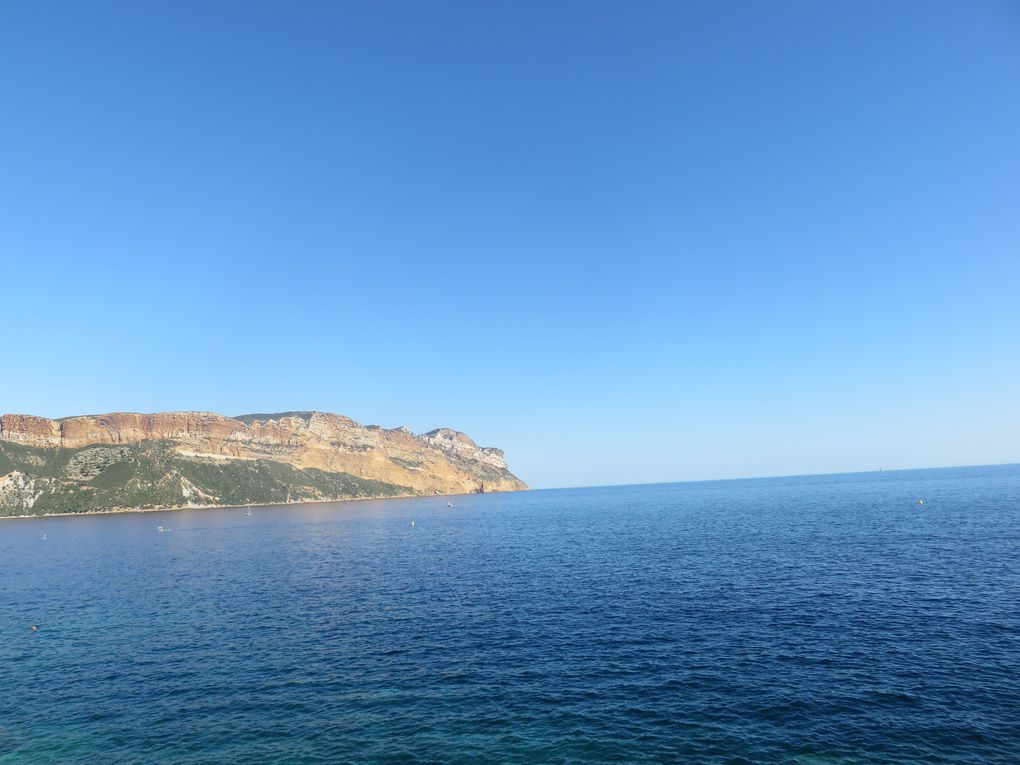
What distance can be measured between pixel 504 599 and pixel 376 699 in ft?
113

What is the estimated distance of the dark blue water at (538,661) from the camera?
37656 millimetres

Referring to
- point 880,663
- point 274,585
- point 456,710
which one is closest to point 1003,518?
point 880,663

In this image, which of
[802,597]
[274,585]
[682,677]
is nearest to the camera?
[682,677]

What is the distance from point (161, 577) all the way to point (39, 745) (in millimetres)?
74115

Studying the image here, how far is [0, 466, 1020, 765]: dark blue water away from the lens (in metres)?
37.7

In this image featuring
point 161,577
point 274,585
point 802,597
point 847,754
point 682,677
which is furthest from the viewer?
point 161,577

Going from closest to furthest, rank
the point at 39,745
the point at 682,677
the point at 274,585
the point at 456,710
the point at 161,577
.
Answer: the point at 39,745, the point at 456,710, the point at 682,677, the point at 274,585, the point at 161,577

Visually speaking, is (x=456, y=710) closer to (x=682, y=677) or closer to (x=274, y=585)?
(x=682, y=677)

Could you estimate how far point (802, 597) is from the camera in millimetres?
70438

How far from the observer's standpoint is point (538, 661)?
2044 inches

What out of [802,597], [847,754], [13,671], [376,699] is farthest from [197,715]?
[802,597]

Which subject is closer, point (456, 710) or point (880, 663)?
point (456, 710)

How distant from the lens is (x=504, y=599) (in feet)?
255

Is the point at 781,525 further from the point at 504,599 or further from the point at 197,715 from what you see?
the point at 197,715
